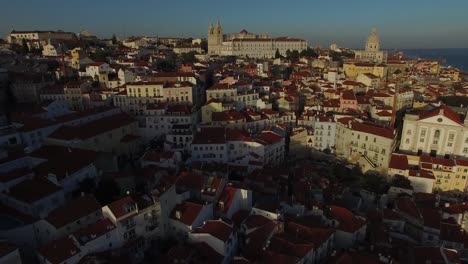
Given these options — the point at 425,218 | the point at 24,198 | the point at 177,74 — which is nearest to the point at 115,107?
the point at 177,74

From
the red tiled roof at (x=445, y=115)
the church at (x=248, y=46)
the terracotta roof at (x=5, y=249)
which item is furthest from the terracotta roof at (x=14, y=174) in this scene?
the church at (x=248, y=46)

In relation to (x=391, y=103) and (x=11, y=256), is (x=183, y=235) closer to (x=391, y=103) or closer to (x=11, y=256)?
(x=11, y=256)

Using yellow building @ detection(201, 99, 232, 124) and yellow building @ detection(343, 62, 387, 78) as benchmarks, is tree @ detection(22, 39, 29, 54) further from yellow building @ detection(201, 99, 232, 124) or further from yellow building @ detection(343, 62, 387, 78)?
yellow building @ detection(343, 62, 387, 78)

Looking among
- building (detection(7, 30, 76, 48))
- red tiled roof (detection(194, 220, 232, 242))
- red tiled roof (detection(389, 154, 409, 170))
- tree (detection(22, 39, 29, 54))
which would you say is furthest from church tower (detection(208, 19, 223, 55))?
red tiled roof (detection(194, 220, 232, 242))

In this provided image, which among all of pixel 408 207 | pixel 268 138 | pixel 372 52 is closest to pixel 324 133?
pixel 268 138

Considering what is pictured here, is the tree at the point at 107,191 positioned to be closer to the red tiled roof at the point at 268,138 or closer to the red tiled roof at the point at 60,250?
the red tiled roof at the point at 60,250
